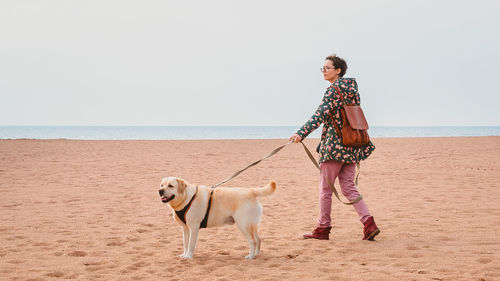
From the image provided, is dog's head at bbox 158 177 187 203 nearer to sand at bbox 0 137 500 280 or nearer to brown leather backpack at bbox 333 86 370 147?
sand at bbox 0 137 500 280

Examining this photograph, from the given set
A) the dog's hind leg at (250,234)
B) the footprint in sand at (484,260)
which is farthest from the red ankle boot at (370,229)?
the dog's hind leg at (250,234)

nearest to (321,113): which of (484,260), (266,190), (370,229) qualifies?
(266,190)

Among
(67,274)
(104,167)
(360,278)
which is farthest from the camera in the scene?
(104,167)

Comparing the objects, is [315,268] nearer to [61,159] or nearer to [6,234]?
[6,234]

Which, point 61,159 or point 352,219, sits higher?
point 61,159

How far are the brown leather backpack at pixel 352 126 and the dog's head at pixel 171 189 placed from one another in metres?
1.92

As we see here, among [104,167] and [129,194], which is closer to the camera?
[129,194]

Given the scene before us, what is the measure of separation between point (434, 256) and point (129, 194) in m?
6.80

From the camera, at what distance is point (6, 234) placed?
5758mm

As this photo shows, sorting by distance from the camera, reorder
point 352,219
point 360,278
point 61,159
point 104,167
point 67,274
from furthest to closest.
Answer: point 61,159 < point 104,167 < point 352,219 < point 67,274 < point 360,278

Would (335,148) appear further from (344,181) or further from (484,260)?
(484,260)

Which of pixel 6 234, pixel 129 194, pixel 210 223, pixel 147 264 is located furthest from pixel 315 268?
pixel 129 194

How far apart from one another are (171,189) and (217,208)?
56 cm

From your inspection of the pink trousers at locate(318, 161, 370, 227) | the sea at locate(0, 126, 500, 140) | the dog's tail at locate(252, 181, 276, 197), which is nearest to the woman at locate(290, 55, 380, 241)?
the pink trousers at locate(318, 161, 370, 227)
